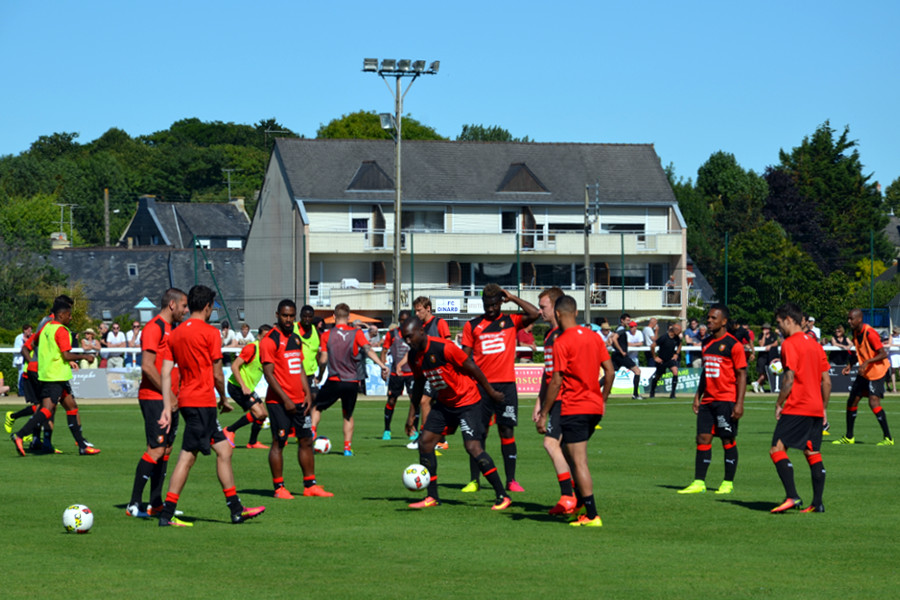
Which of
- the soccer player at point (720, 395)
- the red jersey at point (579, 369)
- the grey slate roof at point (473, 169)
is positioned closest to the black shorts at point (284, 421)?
the red jersey at point (579, 369)

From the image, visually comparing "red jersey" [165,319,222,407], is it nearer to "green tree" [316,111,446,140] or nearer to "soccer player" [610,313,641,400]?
"soccer player" [610,313,641,400]

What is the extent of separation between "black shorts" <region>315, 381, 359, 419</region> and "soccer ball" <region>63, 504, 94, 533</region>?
7140 mm

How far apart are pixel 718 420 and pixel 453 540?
4.37 metres

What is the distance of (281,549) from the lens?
9742 millimetres

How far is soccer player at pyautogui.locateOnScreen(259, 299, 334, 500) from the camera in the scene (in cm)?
1275

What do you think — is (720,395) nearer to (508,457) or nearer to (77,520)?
(508,457)

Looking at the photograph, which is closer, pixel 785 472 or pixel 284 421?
pixel 785 472

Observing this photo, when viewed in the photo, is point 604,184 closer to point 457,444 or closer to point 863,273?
point 863,273

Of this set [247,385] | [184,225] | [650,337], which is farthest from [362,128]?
[247,385]

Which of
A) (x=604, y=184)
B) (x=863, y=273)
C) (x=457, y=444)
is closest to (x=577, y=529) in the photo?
(x=457, y=444)

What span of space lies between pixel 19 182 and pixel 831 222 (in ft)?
232

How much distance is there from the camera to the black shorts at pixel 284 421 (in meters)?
12.7

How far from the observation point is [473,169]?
65.6 m

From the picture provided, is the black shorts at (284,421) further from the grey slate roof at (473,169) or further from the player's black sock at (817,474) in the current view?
the grey slate roof at (473,169)
